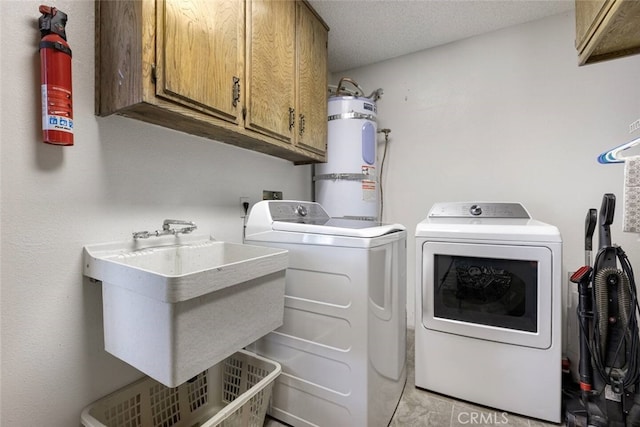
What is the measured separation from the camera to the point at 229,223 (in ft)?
5.44

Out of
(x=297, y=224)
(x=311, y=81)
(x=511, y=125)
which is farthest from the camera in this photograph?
(x=511, y=125)

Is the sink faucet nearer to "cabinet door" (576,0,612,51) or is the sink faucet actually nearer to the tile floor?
the tile floor

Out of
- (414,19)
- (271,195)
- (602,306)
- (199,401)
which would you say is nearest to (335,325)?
(199,401)

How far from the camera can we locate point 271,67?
152cm

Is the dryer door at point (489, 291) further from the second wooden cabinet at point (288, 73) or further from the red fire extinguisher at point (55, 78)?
the red fire extinguisher at point (55, 78)

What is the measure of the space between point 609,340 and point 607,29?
1.36 m

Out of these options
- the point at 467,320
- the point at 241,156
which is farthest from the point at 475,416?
the point at 241,156

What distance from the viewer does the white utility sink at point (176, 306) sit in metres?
0.80

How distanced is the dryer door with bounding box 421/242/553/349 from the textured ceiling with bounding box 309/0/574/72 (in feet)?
5.34

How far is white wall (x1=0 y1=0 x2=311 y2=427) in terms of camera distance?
885 millimetres

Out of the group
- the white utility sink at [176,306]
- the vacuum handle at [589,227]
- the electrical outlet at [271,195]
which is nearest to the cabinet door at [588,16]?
the vacuum handle at [589,227]

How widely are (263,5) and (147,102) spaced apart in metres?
0.93

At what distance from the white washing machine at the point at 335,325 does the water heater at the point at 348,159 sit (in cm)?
73

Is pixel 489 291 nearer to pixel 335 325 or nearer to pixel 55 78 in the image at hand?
pixel 335 325
